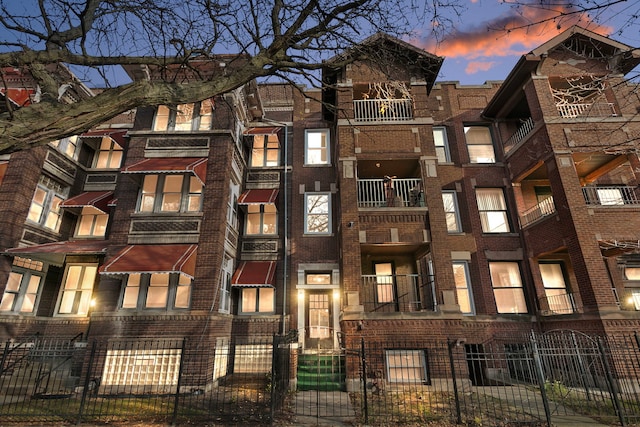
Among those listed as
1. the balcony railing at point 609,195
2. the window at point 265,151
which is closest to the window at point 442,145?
the balcony railing at point 609,195

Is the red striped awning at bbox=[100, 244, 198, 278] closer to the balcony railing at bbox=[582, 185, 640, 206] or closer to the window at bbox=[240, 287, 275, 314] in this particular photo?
the window at bbox=[240, 287, 275, 314]

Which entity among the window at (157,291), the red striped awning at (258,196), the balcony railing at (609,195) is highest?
the red striped awning at (258,196)

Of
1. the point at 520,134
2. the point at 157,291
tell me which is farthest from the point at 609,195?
the point at 157,291

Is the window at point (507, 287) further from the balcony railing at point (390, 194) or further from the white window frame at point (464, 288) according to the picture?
the balcony railing at point (390, 194)

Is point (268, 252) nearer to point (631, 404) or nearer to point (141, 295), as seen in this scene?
point (141, 295)

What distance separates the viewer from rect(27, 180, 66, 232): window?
14.4 metres

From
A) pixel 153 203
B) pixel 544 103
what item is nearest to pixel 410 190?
pixel 544 103

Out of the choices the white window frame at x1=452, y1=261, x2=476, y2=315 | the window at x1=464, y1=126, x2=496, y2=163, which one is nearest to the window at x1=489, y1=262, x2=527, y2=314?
the white window frame at x1=452, y1=261, x2=476, y2=315

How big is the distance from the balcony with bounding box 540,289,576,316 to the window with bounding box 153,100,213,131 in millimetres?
16682

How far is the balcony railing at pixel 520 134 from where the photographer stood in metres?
14.5

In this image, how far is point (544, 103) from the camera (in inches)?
523

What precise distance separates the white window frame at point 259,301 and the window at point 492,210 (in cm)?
1068

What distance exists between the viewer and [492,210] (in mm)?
15242

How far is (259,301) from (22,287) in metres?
10.2
